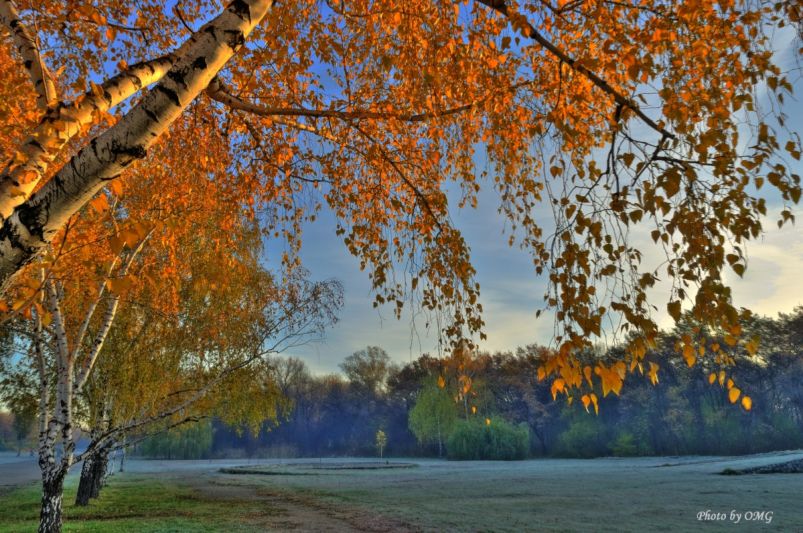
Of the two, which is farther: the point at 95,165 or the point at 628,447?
the point at 628,447

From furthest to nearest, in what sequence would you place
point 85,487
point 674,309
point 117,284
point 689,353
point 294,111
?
1. point 85,487
2. point 294,111
3. point 689,353
4. point 674,309
5. point 117,284

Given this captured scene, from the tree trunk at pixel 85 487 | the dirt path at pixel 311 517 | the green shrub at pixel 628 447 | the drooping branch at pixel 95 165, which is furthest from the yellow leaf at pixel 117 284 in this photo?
the green shrub at pixel 628 447

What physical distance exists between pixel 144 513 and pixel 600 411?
143ft

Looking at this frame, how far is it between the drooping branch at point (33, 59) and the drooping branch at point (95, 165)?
1.41 meters

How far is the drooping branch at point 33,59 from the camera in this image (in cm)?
324

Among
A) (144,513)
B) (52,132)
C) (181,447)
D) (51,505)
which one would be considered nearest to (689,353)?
(52,132)

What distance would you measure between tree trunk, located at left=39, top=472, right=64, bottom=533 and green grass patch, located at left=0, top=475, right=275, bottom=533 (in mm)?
2480

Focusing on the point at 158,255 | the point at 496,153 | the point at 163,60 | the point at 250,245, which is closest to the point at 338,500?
the point at 250,245

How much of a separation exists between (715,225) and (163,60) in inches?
140

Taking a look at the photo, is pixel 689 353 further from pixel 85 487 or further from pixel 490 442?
pixel 490 442

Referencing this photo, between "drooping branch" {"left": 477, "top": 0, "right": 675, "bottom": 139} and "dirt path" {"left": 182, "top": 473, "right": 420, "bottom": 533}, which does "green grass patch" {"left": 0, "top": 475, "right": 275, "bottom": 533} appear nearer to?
"dirt path" {"left": 182, "top": 473, "right": 420, "bottom": 533}

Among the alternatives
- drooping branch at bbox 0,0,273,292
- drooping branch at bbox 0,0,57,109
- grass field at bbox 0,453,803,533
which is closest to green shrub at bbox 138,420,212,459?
grass field at bbox 0,453,803,533

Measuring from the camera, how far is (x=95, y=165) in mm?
2248

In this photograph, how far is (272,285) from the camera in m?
13.6
